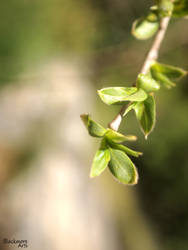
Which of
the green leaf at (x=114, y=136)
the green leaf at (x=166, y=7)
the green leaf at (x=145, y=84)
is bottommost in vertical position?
the green leaf at (x=114, y=136)

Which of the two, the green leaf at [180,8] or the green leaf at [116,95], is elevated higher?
the green leaf at [180,8]

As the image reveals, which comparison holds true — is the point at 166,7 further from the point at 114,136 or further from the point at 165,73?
the point at 114,136

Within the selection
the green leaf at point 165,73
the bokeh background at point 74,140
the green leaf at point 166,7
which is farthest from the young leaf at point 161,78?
the bokeh background at point 74,140

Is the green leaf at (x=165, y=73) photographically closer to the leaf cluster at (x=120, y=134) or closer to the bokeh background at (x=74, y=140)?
the leaf cluster at (x=120, y=134)

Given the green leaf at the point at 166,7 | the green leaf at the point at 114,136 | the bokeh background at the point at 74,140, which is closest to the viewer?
the green leaf at the point at 114,136

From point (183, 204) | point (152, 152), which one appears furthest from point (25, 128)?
point (183, 204)

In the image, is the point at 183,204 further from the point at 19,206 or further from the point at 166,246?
the point at 19,206

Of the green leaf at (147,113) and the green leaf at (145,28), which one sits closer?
the green leaf at (147,113)
